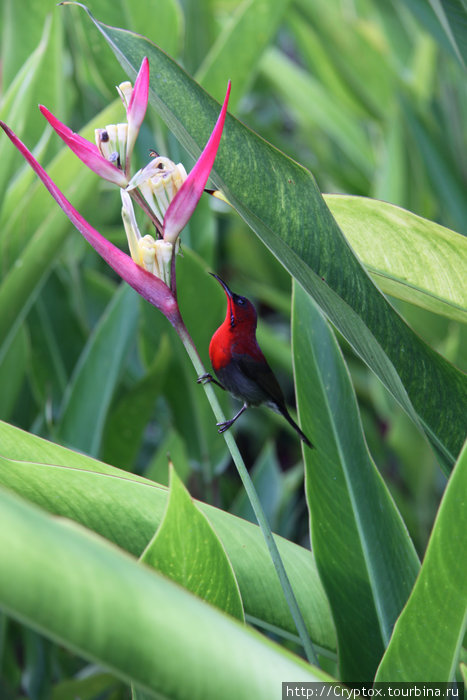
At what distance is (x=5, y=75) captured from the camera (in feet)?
3.50

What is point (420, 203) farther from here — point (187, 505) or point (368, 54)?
point (187, 505)

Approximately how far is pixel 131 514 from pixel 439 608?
0.23m

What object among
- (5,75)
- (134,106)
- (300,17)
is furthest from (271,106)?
(134,106)

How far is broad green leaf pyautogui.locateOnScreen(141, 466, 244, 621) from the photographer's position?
389 mm

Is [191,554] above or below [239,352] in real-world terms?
below

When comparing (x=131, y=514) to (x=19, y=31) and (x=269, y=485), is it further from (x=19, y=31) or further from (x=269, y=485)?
(x=19, y=31)

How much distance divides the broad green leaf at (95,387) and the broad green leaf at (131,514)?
0.41 m

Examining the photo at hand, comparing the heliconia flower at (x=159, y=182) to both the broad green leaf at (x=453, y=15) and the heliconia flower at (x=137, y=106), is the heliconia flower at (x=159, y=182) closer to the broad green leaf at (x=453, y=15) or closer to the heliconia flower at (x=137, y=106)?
the heliconia flower at (x=137, y=106)

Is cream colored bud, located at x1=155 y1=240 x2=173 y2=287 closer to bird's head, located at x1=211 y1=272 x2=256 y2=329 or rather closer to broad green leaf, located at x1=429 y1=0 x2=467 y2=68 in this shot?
bird's head, located at x1=211 y1=272 x2=256 y2=329

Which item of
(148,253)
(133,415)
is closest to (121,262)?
(148,253)

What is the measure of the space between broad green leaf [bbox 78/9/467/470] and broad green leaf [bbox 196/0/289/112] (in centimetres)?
53

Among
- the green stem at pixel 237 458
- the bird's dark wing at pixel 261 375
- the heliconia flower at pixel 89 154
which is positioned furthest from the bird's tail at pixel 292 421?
the heliconia flower at pixel 89 154

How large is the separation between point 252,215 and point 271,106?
8.20 ft

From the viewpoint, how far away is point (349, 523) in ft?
1.92
